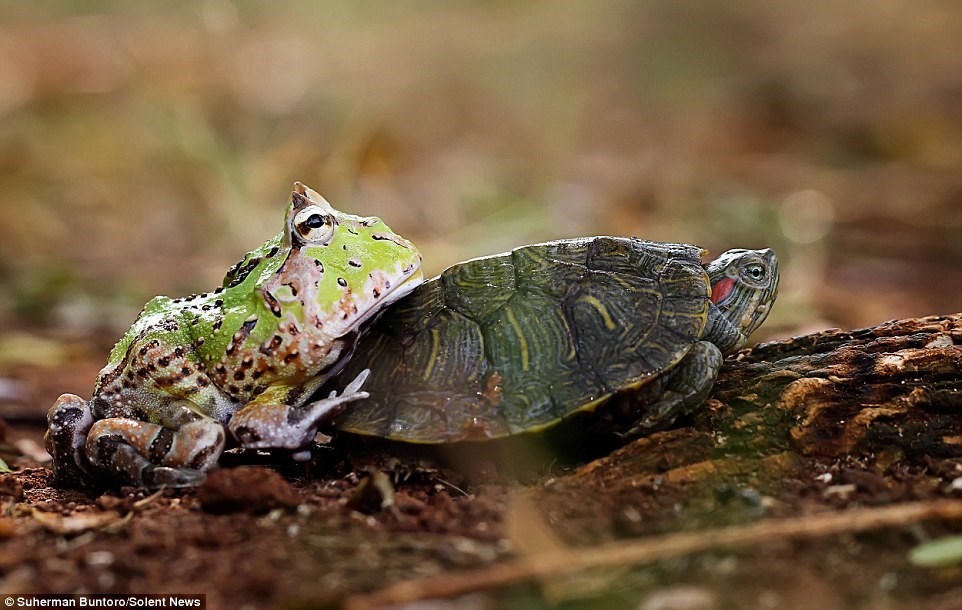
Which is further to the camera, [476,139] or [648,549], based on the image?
[476,139]

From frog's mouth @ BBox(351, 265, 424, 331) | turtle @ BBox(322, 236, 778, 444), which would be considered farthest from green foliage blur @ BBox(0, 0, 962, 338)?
frog's mouth @ BBox(351, 265, 424, 331)

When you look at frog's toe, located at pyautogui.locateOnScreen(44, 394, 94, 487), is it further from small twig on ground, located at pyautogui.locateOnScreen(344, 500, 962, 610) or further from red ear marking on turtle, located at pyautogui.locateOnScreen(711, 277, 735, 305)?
red ear marking on turtle, located at pyautogui.locateOnScreen(711, 277, 735, 305)

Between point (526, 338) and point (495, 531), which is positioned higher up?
point (526, 338)

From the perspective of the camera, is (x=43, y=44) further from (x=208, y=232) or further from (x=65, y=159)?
(x=208, y=232)

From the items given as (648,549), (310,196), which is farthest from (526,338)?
(648,549)

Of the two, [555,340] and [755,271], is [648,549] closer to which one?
[555,340]

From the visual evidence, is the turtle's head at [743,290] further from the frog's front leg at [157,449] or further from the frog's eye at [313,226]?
the frog's front leg at [157,449]

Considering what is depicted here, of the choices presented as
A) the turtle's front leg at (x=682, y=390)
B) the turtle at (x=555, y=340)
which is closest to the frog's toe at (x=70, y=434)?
the turtle at (x=555, y=340)
